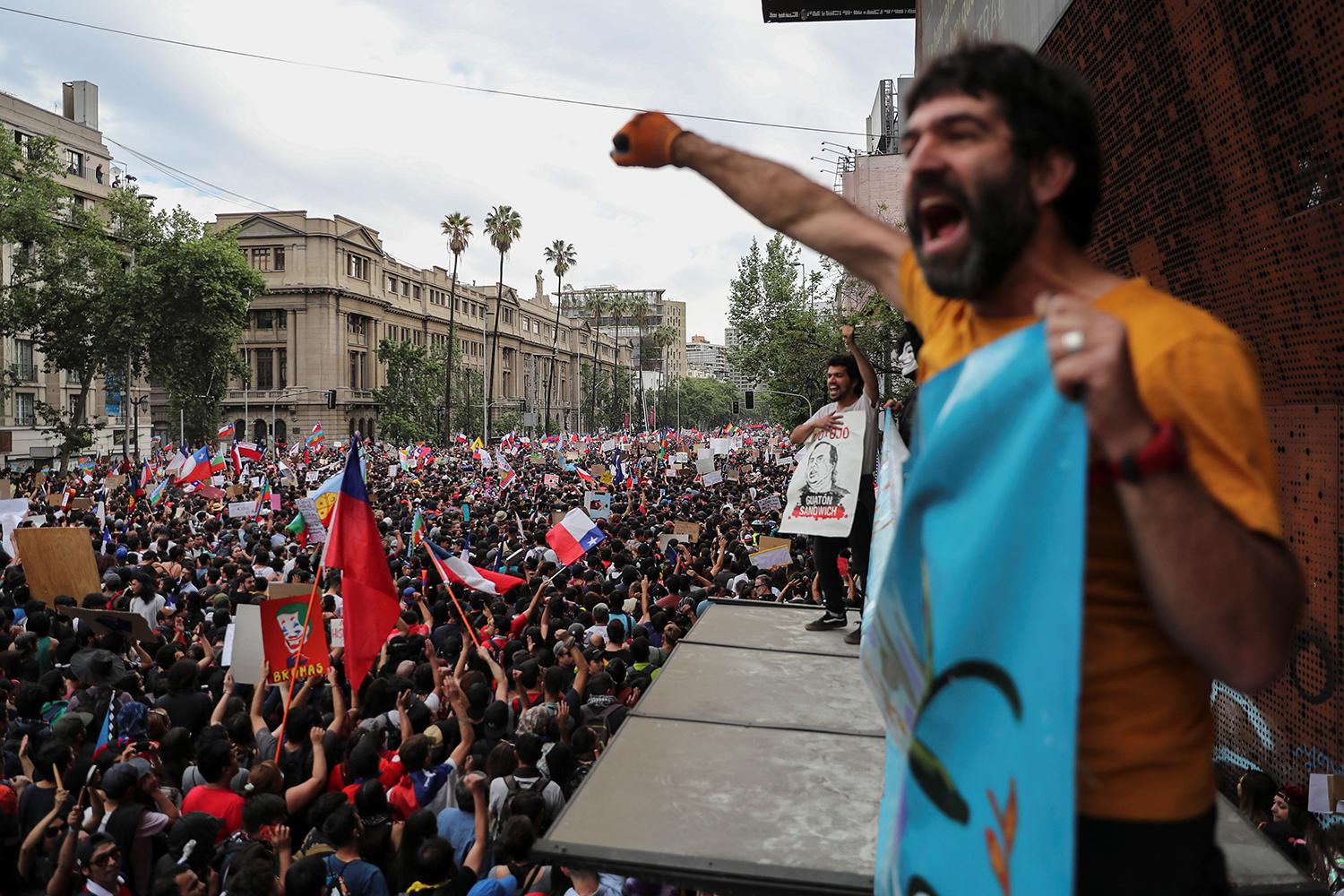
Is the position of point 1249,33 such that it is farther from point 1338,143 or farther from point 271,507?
point 271,507

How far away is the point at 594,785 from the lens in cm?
296

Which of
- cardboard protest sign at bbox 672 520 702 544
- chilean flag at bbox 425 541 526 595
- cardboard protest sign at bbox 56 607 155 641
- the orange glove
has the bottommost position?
cardboard protest sign at bbox 56 607 155 641

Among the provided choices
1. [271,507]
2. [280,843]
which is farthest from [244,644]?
[271,507]

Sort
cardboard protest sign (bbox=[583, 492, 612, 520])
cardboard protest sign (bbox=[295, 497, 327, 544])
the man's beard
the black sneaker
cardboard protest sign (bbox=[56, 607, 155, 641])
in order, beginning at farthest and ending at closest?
cardboard protest sign (bbox=[583, 492, 612, 520])
cardboard protest sign (bbox=[295, 497, 327, 544])
cardboard protest sign (bbox=[56, 607, 155, 641])
the black sneaker
the man's beard

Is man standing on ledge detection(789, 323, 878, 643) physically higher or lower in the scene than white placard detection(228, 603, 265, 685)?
higher

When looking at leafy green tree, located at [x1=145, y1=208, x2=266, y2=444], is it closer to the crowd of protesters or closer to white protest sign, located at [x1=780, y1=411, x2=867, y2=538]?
the crowd of protesters

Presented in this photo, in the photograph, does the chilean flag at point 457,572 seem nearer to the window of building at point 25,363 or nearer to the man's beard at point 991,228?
the man's beard at point 991,228

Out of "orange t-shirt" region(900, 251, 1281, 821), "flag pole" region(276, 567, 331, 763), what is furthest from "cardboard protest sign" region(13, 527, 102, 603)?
"orange t-shirt" region(900, 251, 1281, 821)

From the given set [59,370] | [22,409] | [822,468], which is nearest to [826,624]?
[822,468]

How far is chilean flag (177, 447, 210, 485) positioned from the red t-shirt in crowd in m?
15.9

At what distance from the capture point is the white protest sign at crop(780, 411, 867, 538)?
542cm

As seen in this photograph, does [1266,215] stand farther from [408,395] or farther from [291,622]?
[408,395]

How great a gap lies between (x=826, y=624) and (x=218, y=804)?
11.9 ft

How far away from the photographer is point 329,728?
645 centimetres
